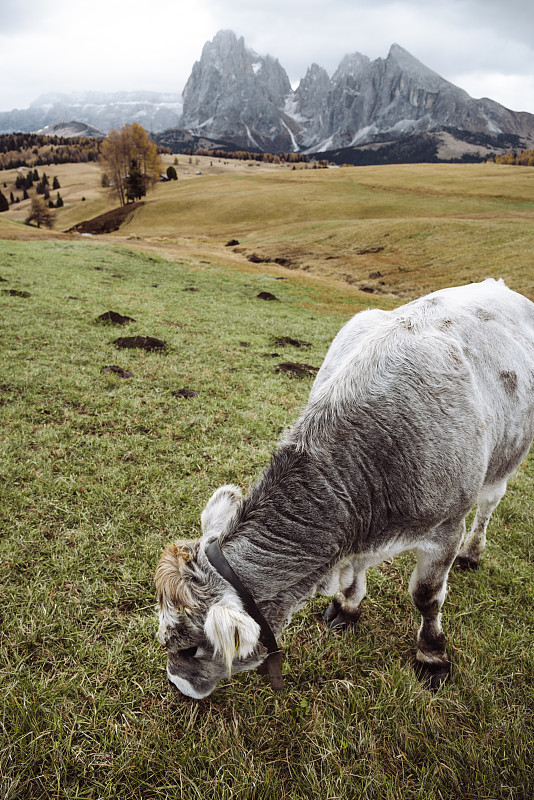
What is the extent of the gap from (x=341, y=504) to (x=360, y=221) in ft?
230

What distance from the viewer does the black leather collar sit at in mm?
2789

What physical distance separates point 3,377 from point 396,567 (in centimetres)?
982

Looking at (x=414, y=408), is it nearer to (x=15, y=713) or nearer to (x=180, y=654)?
(x=180, y=654)

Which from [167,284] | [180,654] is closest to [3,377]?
[180,654]

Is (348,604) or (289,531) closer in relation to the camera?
(289,531)

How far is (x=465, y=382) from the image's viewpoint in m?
3.49

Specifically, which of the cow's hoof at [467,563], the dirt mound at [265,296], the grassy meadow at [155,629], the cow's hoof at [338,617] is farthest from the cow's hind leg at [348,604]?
the dirt mound at [265,296]

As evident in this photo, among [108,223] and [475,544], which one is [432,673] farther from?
[108,223]

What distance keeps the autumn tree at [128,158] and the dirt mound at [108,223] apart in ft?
21.5

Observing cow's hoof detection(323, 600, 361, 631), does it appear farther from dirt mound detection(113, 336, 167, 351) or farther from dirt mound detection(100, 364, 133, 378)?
dirt mound detection(113, 336, 167, 351)

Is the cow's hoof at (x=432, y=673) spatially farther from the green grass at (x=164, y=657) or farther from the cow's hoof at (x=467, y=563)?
the cow's hoof at (x=467, y=563)

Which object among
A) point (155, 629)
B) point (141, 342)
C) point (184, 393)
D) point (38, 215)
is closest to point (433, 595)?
point (155, 629)

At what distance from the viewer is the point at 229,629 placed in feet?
8.33

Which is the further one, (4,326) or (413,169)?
(413,169)
